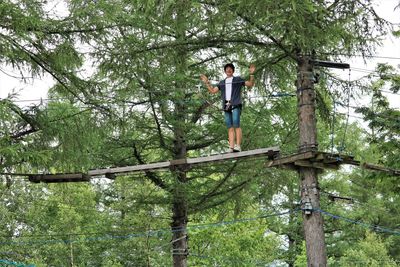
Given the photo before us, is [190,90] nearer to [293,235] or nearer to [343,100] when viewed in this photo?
[343,100]

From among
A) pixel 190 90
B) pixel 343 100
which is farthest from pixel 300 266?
pixel 343 100

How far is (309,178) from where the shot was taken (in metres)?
8.70

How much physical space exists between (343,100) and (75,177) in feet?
14.9

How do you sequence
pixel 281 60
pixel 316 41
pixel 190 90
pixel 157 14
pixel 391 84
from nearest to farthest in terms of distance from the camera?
1. pixel 316 41
2. pixel 157 14
3. pixel 281 60
4. pixel 391 84
5. pixel 190 90

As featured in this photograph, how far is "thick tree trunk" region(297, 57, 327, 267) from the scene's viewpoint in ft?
27.8

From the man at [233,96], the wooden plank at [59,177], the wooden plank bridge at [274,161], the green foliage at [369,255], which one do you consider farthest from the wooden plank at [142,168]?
the green foliage at [369,255]

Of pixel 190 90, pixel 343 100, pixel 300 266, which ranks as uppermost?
pixel 190 90

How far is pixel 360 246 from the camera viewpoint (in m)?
23.4

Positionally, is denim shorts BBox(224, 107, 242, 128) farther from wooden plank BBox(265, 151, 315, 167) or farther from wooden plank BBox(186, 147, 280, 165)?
wooden plank BBox(265, 151, 315, 167)

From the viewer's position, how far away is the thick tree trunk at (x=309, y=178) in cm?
848

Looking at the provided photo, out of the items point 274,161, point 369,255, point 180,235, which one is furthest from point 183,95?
point 369,255

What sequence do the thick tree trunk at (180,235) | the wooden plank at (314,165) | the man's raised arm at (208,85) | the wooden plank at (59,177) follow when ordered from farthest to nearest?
the thick tree trunk at (180,235) < the wooden plank at (59,177) < the man's raised arm at (208,85) < the wooden plank at (314,165)

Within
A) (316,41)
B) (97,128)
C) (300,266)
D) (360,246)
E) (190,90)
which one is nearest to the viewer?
(316,41)

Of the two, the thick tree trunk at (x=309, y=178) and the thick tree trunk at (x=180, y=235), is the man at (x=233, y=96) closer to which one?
the thick tree trunk at (x=309, y=178)
